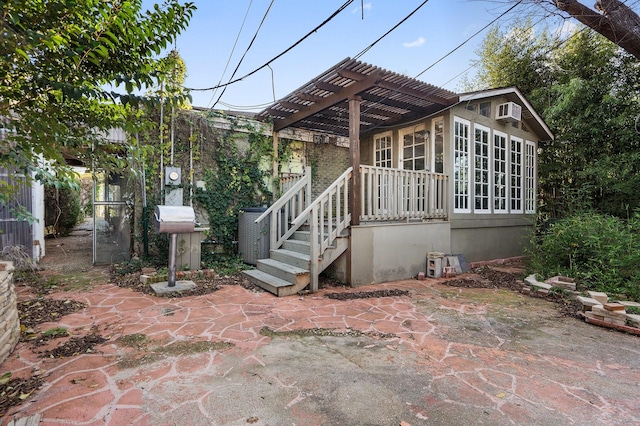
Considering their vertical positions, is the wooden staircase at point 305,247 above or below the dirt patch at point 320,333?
above

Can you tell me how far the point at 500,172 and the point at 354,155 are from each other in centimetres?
479

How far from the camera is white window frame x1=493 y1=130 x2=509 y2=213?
7652mm

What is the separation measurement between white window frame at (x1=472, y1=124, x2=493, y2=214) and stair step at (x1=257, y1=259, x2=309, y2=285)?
4682 millimetres

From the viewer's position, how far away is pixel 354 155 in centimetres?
511

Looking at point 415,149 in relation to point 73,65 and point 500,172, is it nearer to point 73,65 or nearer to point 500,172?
point 500,172

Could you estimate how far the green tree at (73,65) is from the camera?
1873mm

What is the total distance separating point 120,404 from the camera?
195 cm

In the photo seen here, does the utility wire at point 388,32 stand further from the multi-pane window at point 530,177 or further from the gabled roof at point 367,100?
the multi-pane window at point 530,177

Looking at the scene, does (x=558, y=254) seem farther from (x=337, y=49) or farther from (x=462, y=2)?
(x=337, y=49)

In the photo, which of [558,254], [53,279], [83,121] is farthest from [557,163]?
[53,279]

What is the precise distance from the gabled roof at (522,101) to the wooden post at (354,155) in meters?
2.66

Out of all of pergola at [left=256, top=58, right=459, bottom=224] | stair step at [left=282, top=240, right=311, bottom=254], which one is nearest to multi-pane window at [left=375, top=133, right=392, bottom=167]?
pergola at [left=256, top=58, right=459, bottom=224]

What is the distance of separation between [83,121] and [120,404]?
2.33 meters

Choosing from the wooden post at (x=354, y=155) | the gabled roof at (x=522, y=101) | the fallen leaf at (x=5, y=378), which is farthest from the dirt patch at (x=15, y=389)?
the gabled roof at (x=522, y=101)
